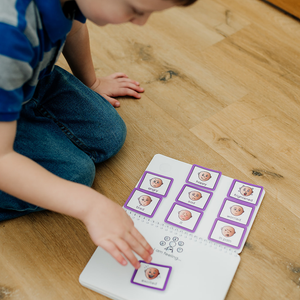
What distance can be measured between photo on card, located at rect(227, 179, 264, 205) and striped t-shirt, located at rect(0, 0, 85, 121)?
531mm

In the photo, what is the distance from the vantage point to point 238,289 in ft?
2.38

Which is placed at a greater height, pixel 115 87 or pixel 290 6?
pixel 290 6

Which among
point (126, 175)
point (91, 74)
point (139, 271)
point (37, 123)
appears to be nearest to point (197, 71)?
point (91, 74)

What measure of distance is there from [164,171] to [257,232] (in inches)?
10.8

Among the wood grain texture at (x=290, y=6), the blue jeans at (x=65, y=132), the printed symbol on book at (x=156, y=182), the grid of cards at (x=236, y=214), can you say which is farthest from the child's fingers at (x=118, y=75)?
the wood grain texture at (x=290, y=6)

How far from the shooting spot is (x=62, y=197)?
599mm

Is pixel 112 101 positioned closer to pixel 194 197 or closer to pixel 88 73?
pixel 88 73

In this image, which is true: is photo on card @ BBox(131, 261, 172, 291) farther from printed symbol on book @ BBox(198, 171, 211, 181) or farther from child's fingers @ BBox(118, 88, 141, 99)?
child's fingers @ BBox(118, 88, 141, 99)

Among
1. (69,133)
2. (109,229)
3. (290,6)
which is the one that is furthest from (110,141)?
(290,6)

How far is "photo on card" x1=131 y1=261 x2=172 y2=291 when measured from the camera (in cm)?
71

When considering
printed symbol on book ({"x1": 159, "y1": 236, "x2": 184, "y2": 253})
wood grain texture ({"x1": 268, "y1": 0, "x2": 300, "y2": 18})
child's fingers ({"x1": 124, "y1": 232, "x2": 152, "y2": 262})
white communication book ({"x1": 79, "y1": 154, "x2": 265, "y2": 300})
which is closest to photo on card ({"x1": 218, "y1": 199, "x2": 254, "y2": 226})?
white communication book ({"x1": 79, "y1": 154, "x2": 265, "y2": 300})

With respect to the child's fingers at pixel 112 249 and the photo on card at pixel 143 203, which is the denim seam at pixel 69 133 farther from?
the child's fingers at pixel 112 249

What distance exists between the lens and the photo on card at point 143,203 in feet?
2.74

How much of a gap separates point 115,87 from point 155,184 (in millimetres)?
379
